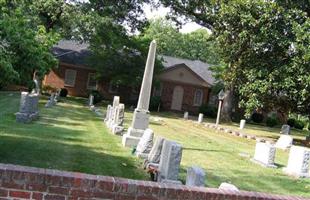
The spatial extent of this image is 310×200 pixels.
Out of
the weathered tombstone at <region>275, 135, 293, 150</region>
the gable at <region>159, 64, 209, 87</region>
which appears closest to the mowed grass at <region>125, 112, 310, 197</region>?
the weathered tombstone at <region>275, 135, 293, 150</region>

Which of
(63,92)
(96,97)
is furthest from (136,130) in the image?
(63,92)

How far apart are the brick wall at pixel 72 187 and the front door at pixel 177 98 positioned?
4635cm

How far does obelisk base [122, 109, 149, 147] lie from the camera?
15.6m

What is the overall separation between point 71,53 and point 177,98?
12.1 metres

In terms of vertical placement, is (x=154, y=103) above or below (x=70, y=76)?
below

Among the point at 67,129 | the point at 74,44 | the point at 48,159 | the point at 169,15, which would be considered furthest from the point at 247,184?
the point at 74,44

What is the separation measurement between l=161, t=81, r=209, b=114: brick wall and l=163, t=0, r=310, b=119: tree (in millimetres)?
24223

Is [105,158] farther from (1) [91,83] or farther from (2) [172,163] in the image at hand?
(1) [91,83]

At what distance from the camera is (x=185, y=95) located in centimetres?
5256

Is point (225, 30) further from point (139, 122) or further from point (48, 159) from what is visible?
point (48, 159)

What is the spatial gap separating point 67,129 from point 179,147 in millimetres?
8736

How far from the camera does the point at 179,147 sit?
10086mm

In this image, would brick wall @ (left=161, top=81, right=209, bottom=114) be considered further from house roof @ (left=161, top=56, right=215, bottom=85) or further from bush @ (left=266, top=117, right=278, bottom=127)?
bush @ (left=266, top=117, right=278, bottom=127)

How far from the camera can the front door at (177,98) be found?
5209 centimetres
